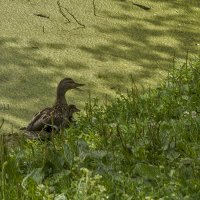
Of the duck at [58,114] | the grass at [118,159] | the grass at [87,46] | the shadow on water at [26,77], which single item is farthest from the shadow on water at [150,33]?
the grass at [118,159]

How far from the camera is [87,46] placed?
8.00 m

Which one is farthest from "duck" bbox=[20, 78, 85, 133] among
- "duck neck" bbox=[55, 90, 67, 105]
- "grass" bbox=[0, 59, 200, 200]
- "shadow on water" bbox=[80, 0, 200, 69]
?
"shadow on water" bbox=[80, 0, 200, 69]

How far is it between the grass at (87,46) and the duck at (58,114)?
0.25 meters

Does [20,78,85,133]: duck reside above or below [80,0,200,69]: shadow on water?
below

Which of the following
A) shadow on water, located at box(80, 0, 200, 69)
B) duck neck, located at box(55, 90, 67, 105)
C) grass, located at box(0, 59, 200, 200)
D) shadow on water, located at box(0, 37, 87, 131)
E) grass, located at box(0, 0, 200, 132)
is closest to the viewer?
grass, located at box(0, 59, 200, 200)

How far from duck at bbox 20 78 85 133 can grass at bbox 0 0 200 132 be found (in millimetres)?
255

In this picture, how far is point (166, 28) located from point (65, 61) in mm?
1169

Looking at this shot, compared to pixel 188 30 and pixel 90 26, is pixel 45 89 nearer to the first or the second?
pixel 90 26

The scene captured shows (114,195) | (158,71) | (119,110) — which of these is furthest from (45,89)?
(114,195)

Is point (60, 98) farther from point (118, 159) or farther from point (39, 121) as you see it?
point (118, 159)

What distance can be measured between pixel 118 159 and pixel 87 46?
334 cm

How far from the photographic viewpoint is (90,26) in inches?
327

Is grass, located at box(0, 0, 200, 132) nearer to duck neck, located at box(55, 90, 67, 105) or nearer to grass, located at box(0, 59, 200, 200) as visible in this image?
duck neck, located at box(55, 90, 67, 105)

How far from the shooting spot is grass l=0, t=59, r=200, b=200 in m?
4.22
